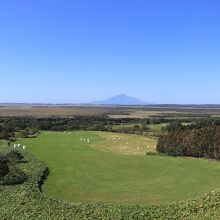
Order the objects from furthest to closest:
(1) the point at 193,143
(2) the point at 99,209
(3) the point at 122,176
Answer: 1. (1) the point at 193,143
2. (3) the point at 122,176
3. (2) the point at 99,209

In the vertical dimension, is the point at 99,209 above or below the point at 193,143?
below

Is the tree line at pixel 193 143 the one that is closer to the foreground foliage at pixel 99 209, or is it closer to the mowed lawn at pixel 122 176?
the mowed lawn at pixel 122 176

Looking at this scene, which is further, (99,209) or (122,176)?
(122,176)

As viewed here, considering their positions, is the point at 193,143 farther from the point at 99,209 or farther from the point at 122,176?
the point at 99,209

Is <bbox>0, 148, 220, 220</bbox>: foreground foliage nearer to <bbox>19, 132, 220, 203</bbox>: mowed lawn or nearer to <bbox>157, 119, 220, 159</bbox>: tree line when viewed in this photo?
<bbox>19, 132, 220, 203</bbox>: mowed lawn

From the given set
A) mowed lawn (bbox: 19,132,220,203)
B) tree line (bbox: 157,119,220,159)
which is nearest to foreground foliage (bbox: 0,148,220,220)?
mowed lawn (bbox: 19,132,220,203)

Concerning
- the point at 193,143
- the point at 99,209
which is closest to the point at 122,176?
the point at 99,209
